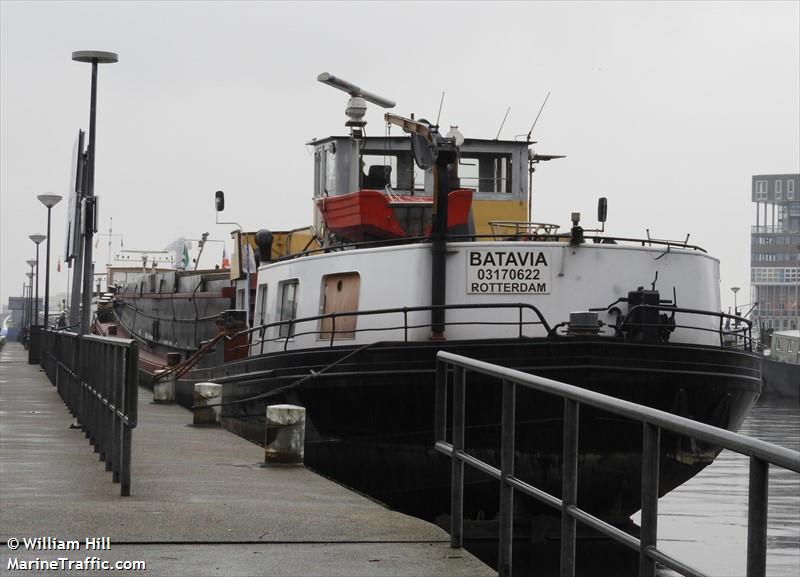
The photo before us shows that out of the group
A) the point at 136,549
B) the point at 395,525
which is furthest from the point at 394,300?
the point at 136,549

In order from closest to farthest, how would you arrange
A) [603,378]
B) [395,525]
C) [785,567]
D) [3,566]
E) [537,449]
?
[3,566]
[395,525]
[537,449]
[603,378]
[785,567]

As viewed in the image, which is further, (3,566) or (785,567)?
(785,567)

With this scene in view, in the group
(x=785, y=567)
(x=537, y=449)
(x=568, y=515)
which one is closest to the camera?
(x=568, y=515)

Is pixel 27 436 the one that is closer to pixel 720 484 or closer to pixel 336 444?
pixel 336 444

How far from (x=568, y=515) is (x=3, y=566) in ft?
9.92

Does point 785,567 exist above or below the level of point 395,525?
below

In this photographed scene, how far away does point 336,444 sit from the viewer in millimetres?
14031

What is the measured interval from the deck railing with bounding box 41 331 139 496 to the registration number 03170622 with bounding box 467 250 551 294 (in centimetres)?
406

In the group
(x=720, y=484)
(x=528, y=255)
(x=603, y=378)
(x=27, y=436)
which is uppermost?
(x=528, y=255)

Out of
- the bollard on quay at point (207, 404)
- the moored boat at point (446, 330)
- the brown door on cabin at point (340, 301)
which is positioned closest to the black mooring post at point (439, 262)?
the moored boat at point (446, 330)

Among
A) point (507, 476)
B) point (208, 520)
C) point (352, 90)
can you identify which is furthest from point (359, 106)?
point (507, 476)

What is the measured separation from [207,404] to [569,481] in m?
13.4

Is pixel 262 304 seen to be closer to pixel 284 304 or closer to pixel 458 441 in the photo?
pixel 284 304

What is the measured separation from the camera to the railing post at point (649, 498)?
4.02 meters
